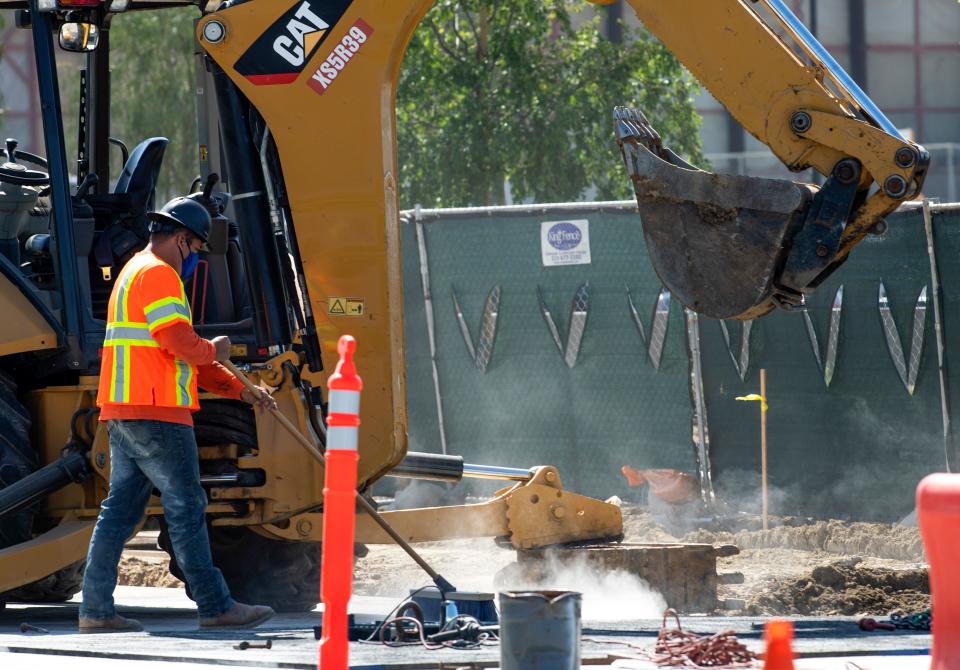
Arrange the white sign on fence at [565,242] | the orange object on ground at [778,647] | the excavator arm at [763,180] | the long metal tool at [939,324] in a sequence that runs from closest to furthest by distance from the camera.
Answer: the orange object on ground at [778,647]
the excavator arm at [763,180]
the long metal tool at [939,324]
the white sign on fence at [565,242]

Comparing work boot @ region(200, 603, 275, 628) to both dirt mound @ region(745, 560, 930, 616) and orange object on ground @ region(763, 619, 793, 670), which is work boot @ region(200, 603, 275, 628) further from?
orange object on ground @ region(763, 619, 793, 670)

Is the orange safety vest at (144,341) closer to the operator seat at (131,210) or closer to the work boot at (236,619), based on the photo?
the work boot at (236,619)

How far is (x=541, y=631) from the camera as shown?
557 centimetres

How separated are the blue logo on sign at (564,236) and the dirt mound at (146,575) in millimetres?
4183

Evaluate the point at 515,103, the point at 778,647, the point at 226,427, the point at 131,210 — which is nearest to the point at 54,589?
the point at 226,427

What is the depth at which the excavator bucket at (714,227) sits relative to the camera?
23.5ft

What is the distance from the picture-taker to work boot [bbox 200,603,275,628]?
7.55 metres

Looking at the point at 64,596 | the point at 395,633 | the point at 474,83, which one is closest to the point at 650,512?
the point at 64,596

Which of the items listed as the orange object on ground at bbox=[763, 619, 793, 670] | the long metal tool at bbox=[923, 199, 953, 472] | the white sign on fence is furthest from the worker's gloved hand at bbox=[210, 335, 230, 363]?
the white sign on fence

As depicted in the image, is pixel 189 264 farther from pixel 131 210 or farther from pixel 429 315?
pixel 429 315

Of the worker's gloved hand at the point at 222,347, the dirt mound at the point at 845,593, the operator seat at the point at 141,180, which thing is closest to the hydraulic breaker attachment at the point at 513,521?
the dirt mound at the point at 845,593

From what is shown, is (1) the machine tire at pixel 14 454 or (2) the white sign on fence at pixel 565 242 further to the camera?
(2) the white sign on fence at pixel 565 242

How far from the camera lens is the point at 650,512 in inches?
496

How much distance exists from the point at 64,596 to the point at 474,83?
10.9 metres
